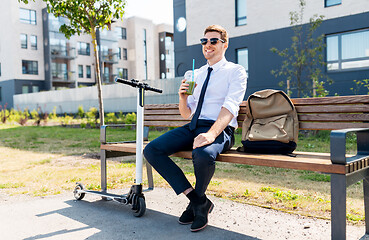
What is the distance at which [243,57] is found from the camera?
752 inches

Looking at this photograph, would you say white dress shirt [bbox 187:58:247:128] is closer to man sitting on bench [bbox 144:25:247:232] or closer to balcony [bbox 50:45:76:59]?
man sitting on bench [bbox 144:25:247:232]

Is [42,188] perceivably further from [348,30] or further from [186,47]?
[186,47]

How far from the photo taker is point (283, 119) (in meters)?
3.13

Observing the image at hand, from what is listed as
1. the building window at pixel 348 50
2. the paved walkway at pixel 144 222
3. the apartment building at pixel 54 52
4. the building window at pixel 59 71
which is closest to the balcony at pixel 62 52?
the apartment building at pixel 54 52

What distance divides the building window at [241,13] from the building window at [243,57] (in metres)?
1.43

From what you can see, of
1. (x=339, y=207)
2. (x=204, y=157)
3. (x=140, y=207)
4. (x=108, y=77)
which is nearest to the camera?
(x=339, y=207)

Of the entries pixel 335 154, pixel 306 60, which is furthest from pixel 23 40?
pixel 335 154

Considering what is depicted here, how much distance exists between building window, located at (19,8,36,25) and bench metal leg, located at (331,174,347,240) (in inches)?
1686

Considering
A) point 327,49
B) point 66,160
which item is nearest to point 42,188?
point 66,160

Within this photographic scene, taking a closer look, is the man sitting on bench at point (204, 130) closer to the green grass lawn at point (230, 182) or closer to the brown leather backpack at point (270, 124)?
the brown leather backpack at point (270, 124)

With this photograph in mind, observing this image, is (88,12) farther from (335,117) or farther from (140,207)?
(335,117)

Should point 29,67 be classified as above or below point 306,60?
above

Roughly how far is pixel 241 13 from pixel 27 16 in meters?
29.8

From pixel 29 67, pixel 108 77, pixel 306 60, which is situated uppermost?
pixel 29 67
